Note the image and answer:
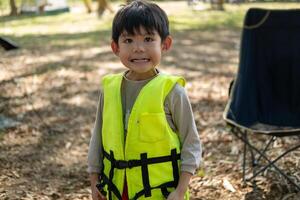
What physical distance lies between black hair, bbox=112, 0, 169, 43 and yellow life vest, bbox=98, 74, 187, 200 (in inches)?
9.1

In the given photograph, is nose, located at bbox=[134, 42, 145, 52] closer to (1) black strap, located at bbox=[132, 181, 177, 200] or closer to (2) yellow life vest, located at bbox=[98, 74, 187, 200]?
(2) yellow life vest, located at bbox=[98, 74, 187, 200]

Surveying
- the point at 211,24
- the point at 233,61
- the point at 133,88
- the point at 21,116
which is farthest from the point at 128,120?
the point at 211,24

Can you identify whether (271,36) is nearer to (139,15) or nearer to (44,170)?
(44,170)

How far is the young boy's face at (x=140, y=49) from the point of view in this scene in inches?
80.8

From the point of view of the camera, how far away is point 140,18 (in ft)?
6.66

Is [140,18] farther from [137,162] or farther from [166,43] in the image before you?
[137,162]

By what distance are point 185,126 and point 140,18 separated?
1.69 ft

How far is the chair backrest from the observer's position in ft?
14.6

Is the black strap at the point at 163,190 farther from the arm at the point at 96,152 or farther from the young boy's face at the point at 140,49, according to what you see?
the young boy's face at the point at 140,49

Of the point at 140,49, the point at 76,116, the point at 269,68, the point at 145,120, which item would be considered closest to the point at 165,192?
the point at 145,120

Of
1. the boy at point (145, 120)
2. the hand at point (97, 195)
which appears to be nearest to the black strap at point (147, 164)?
the boy at point (145, 120)

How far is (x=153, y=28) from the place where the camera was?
2.04 metres

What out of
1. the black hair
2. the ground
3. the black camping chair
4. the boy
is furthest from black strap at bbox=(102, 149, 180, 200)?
the black camping chair

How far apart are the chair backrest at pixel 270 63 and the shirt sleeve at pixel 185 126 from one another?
2337mm
